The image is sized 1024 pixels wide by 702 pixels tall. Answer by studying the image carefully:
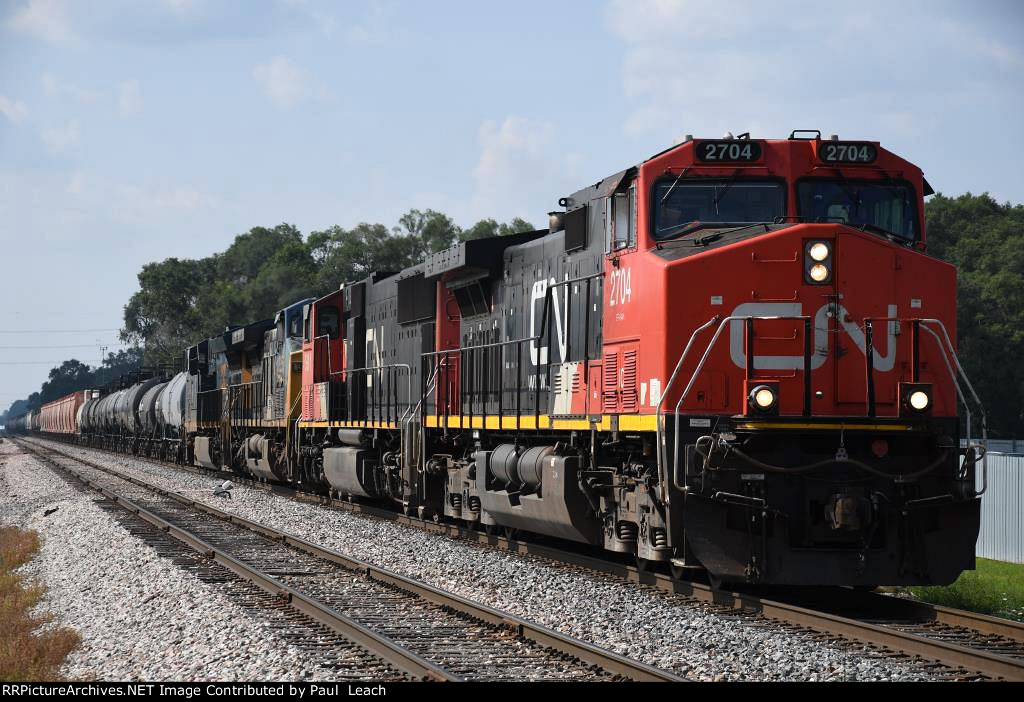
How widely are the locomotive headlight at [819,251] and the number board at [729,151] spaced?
1.02 meters

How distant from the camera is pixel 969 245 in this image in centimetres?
5706

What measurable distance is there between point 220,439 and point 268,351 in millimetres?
6254

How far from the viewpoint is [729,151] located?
10.2 metres

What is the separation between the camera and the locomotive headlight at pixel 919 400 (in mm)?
9523

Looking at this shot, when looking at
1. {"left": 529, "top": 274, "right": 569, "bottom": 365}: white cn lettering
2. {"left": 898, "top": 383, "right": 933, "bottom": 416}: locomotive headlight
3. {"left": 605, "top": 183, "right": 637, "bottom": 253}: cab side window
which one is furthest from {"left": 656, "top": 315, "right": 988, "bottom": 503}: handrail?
{"left": 529, "top": 274, "right": 569, "bottom": 365}: white cn lettering

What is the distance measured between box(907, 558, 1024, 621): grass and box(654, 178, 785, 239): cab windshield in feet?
12.7

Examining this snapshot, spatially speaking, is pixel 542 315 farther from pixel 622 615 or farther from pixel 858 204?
pixel 622 615

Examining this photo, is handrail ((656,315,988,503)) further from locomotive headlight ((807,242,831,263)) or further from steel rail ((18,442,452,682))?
steel rail ((18,442,452,682))

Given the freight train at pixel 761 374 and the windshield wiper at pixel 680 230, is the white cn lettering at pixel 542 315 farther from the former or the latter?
the windshield wiper at pixel 680 230

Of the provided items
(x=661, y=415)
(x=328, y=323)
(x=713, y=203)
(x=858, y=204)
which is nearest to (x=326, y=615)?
(x=661, y=415)

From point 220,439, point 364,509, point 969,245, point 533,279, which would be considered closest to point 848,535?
point 533,279

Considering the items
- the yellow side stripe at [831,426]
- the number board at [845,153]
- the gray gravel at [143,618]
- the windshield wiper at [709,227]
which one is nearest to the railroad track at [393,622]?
the gray gravel at [143,618]

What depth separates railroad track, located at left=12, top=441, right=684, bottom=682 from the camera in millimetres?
7375

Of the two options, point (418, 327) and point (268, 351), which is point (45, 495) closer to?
point (268, 351)
